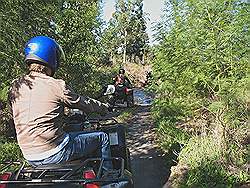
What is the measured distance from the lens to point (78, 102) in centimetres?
382

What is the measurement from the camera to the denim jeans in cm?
379

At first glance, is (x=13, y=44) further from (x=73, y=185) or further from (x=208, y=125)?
(x=73, y=185)

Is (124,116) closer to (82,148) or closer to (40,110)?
(82,148)

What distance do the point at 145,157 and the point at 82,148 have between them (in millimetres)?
4031

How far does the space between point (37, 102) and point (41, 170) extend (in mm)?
602

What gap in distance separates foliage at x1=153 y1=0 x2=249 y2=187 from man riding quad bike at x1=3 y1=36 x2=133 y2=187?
102 inches

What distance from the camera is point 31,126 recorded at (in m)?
3.70

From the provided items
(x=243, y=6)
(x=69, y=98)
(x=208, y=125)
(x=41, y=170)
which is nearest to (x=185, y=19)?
(x=243, y=6)

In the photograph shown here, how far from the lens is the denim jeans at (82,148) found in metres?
3.79

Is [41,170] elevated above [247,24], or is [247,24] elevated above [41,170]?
[247,24]

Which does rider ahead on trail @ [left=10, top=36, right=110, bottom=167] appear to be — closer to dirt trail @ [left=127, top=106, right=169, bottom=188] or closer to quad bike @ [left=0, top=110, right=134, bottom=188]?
quad bike @ [left=0, top=110, right=134, bottom=188]

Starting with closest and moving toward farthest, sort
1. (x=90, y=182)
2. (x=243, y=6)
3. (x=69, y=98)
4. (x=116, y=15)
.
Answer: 1. (x=90, y=182)
2. (x=69, y=98)
3. (x=243, y=6)
4. (x=116, y=15)

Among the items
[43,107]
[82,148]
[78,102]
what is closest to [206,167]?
[82,148]

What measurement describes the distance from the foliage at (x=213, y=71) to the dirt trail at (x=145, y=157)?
584 mm
